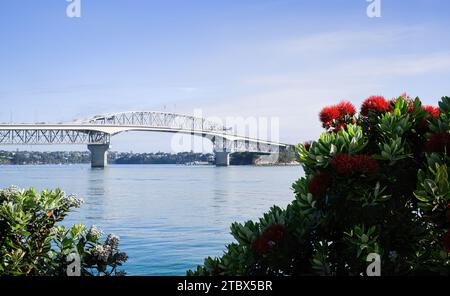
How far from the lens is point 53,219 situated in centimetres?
644

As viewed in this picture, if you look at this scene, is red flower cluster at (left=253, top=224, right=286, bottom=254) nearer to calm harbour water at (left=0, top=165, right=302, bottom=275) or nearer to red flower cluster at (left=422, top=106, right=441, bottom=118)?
red flower cluster at (left=422, top=106, right=441, bottom=118)

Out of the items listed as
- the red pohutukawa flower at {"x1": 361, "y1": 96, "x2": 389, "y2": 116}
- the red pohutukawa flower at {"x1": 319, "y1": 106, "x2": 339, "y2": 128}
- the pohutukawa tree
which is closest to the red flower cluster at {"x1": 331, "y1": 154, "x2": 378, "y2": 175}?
the pohutukawa tree

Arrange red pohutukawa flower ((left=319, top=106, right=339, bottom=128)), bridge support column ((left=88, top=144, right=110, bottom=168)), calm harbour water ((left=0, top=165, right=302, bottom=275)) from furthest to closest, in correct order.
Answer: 1. bridge support column ((left=88, top=144, right=110, bottom=168))
2. calm harbour water ((left=0, top=165, right=302, bottom=275))
3. red pohutukawa flower ((left=319, top=106, right=339, bottom=128))

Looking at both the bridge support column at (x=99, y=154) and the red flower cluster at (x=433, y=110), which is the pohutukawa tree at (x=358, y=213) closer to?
the red flower cluster at (x=433, y=110)

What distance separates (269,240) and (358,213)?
2.81 feet

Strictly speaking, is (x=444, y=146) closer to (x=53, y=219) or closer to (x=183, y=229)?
(x=53, y=219)

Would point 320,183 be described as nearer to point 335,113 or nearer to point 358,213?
point 358,213

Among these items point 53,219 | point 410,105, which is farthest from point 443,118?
point 53,219

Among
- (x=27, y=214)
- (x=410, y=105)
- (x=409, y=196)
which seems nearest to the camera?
(x=409, y=196)

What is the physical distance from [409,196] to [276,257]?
1.46m

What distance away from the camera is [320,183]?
4922mm

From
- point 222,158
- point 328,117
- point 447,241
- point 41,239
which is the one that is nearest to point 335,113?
point 328,117

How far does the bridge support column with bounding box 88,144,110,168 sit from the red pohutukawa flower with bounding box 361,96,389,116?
104944 millimetres

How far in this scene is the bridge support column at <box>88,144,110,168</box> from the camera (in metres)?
109
